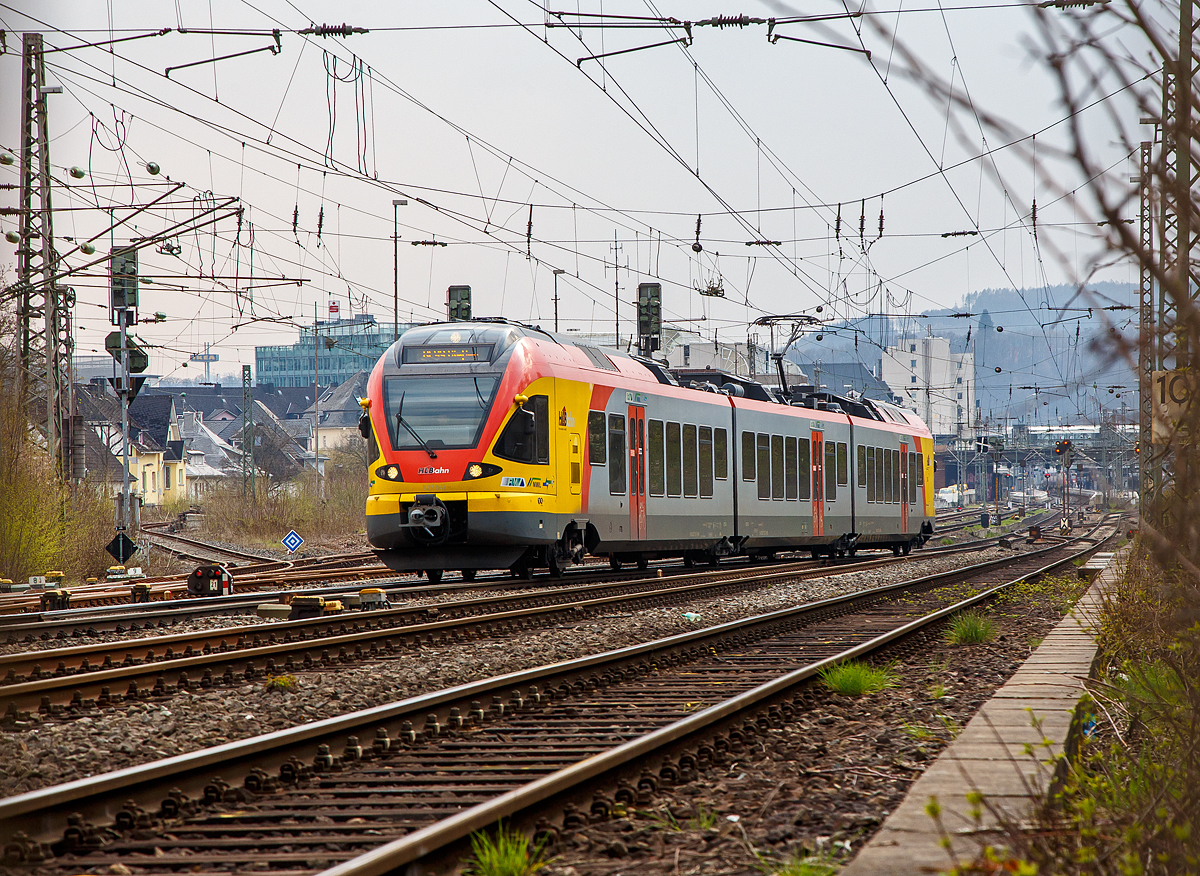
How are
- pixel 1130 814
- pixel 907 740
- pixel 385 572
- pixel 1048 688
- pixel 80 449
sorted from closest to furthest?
pixel 1130 814
pixel 907 740
pixel 1048 688
pixel 385 572
pixel 80 449

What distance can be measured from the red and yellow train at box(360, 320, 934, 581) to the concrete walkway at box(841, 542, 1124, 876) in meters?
8.70

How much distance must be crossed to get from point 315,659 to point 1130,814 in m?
7.29

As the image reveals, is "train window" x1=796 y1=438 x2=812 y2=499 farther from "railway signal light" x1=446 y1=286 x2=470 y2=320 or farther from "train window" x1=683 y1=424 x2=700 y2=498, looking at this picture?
"railway signal light" x1=446 y1=286 x2=470 y2=320

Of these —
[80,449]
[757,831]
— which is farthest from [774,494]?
[757,831]

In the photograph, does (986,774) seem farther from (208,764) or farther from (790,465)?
(790,465)

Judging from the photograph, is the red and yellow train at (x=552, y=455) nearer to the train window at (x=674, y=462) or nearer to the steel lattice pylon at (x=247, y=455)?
the train window at (x=674, y=462)

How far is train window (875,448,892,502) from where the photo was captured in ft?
98.1

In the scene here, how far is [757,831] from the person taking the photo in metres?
4.88

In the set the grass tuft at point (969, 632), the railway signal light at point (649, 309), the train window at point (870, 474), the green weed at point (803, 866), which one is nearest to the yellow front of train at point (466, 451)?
the grass tuft at point (969, 632)

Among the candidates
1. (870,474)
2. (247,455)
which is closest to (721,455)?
(870,474)

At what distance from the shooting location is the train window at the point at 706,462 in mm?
21516

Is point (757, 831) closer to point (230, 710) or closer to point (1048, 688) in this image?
point (1048, 688)

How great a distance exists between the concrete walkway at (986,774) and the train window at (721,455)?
42.8ft

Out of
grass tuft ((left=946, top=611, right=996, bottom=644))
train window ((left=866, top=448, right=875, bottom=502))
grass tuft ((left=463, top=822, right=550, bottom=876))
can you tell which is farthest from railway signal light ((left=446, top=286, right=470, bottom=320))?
grass tuft ((left=463, top=822, right=550, bottom=876))
